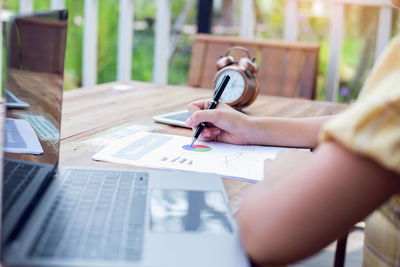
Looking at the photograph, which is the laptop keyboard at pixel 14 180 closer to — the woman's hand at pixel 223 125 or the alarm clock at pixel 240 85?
the woman's hand at pixel 223 125

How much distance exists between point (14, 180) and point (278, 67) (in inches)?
70.9

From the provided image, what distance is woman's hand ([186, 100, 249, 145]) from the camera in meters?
1.13

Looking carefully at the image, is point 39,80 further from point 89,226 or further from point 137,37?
point 137,37

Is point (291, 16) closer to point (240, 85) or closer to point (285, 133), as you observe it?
point (240, 85)

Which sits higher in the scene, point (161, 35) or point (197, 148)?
point (161, 35)

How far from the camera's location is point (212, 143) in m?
1.15

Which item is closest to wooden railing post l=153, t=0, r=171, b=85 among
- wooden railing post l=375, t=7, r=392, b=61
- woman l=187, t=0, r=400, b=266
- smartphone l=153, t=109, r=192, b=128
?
wooden railing post l=375, t=7, r=392, b=61

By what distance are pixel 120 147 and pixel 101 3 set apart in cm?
270

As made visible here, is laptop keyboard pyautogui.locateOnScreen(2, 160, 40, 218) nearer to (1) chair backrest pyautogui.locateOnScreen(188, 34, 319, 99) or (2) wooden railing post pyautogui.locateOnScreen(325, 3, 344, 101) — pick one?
(1) chair backrest pyautogui.locateOnScreen(188, 34, 319, 99)

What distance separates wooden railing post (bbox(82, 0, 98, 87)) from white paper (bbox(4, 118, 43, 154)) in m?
2.38

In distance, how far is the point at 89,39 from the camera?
10.2ft

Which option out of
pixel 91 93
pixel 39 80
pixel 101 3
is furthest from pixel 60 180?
pixel 101 3

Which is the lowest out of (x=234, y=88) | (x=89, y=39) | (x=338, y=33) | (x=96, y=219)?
(x=96, y=219)

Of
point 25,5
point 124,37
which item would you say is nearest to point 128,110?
point 124,37
